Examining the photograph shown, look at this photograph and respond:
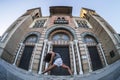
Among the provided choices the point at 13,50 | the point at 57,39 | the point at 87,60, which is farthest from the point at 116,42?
the point at 13,50

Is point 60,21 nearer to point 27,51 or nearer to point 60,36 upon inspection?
point 60,36

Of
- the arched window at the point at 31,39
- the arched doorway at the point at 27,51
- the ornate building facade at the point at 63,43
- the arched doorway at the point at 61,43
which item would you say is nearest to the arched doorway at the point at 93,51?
the ornate building facade at the point at 63,43

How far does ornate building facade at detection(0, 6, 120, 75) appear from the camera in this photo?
1291 cm

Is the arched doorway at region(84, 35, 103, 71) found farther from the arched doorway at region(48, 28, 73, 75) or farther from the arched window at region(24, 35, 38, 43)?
the arched window at region(24, 35, 38, 43)

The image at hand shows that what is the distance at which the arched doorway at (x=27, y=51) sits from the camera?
13.6 m

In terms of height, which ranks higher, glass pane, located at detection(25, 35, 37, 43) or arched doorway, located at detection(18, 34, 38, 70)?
glass pane, located at detection(25, 35, 37, 43)

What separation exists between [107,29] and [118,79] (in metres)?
12.0

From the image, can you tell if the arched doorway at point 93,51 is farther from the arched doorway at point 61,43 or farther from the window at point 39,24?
the window at point 39,24

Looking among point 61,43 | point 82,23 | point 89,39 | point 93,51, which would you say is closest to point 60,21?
point 82,23

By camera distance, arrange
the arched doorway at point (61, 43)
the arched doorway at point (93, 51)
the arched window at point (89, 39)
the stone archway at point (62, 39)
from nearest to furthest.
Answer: the arched doorway at point (61, 43)
the arched doorway at point (93, 51)
the stone archway at point (62, 39)
the arched window at point (89, 39)

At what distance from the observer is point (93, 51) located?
47.5 feet

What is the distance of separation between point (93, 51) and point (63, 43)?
9.81 feet

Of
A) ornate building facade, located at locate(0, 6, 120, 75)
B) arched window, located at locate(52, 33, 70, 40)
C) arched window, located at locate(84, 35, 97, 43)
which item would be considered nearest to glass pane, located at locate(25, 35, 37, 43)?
ornate building facade, located at locate(0, 6, 120, 75)

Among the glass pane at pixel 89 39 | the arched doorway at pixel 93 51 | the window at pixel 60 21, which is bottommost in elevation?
the arched doorway at pixel 93 51
